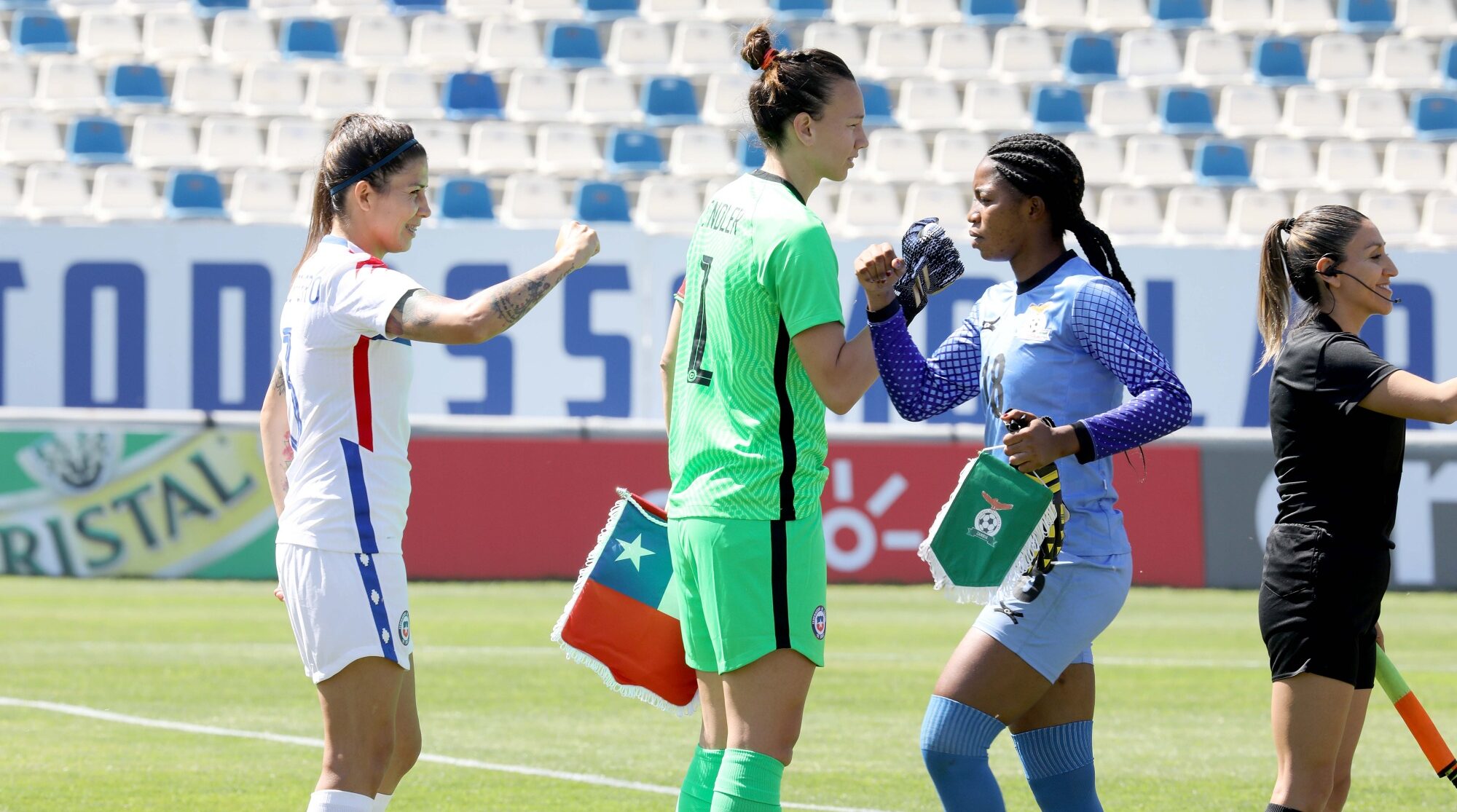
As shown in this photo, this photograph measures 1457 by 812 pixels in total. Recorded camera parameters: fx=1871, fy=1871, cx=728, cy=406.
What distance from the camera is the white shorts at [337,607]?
4.27 metres

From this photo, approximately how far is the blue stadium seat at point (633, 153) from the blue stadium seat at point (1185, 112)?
5621 millimetres

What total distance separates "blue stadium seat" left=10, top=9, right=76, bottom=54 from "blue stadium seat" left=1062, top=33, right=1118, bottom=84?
37.2 ft

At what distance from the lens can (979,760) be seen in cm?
447

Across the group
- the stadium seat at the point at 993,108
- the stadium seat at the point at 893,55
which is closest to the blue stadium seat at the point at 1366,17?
the stadium seat at the point at 993,108

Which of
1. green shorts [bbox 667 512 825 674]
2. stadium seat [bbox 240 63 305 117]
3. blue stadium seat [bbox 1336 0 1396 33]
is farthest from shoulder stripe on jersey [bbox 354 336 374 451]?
blue stadium seat [bbox 1336 0 1396 33]

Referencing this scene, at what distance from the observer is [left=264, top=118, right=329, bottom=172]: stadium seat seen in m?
19.6

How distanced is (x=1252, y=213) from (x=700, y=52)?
6.28 metres

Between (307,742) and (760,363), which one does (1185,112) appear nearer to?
(307,742)

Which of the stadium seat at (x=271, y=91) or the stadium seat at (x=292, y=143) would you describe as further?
the stadium seat at (x=271, y=91)

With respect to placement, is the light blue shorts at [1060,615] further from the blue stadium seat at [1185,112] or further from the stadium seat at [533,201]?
the blue stadium seat at [1185,112]

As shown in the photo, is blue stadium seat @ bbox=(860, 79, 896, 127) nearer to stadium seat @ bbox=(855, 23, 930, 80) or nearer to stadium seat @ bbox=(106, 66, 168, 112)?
stadium seat @ bbox=(855, 23, 930, 80)

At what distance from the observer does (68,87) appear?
20.7 meters

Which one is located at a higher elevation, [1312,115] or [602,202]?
[1312,115]

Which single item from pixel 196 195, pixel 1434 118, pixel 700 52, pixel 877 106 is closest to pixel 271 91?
pixel 196 195
